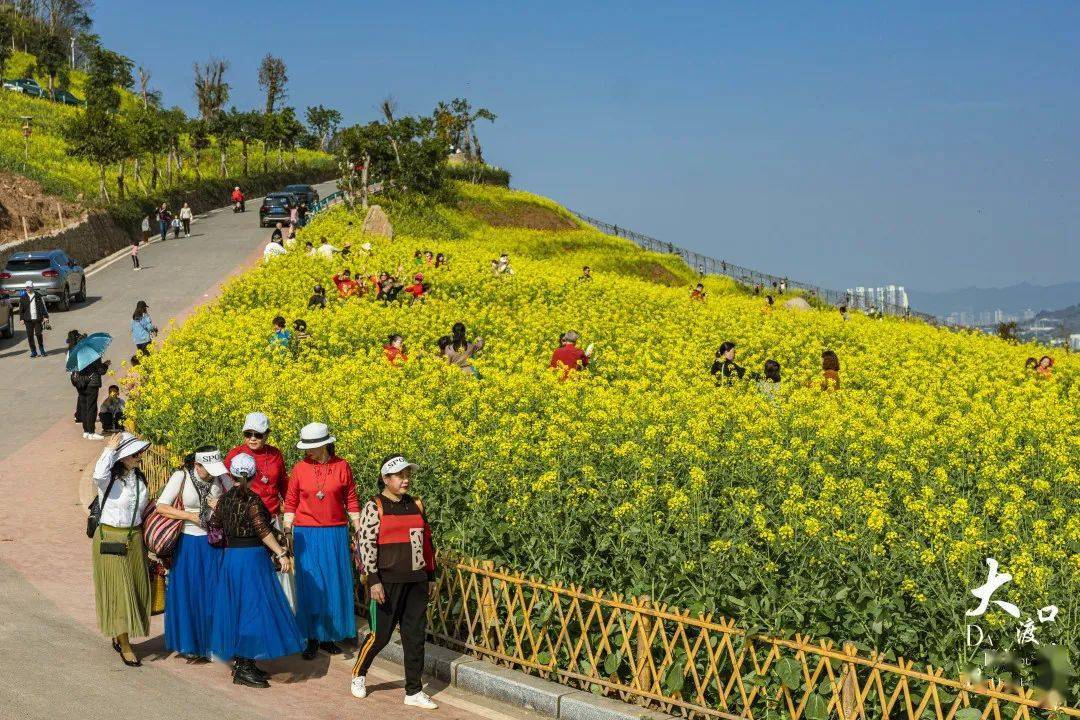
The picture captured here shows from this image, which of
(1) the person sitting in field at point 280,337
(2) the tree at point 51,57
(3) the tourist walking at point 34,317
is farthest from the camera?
(2) the tree at point 51,57

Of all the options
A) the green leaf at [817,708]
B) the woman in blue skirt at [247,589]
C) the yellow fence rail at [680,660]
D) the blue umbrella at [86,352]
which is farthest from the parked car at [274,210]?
the green leaf at [817,708]

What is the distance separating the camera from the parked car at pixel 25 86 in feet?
298

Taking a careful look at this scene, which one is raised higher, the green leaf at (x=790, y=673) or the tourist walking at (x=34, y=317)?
the green leaf at (x=790, y=673)

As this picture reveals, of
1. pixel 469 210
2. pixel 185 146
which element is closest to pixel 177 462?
pixel 469 210

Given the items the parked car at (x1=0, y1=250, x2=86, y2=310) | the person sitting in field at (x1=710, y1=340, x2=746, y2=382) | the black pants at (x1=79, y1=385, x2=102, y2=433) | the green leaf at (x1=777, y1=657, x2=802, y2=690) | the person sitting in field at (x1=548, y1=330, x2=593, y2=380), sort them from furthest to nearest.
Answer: the parked car at (x1=0, y1=250, x2=86, y2=310), the black pants at (x1=79, y1=385, x2=102, y2=433), the person sitting in field at (x1=548, y1=330, x2=593, y2=380), the person sitting in field at (x1=710, y1=340, x2=746, y2=382), the green leaf at (x1=777, y1=657, x2=802, y2=690)

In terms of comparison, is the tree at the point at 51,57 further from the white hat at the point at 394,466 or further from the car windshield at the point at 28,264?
the white hat at the point at 394,466

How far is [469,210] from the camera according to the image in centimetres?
7062

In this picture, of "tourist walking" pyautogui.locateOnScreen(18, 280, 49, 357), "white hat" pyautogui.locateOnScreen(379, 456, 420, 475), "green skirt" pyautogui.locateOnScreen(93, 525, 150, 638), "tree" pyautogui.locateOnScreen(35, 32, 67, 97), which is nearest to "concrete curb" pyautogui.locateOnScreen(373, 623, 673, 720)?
"white hat" pyautogui.locateOnScreen(379, 456, 420, 475)

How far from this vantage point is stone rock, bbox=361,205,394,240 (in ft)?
156

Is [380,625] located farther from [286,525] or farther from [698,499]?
[698,499]

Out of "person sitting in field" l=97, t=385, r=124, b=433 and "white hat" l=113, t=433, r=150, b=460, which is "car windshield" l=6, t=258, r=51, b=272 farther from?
"white hat" l=113, t=433, r=150, b=460

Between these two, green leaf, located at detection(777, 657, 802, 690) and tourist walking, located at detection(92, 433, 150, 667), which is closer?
green leaf, located at detection(777, 657, 802, 690)

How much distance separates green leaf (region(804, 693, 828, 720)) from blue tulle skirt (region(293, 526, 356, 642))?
404cm

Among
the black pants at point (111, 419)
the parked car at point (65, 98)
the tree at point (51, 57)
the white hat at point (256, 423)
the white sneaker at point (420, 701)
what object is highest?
the tree at point (51, 57)
